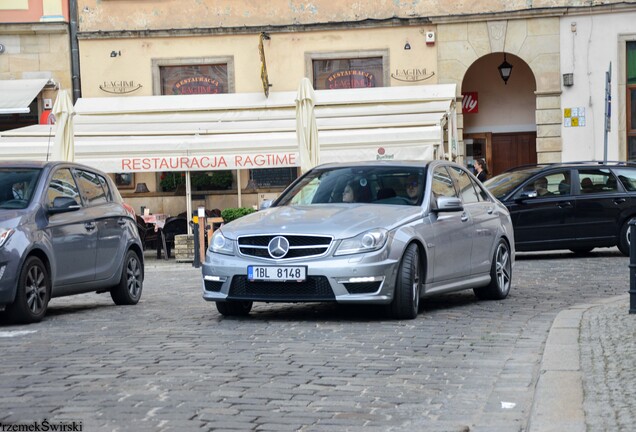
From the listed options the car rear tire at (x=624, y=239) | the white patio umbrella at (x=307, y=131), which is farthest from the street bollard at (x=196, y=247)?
the car rear tire at (x=624, y=239)

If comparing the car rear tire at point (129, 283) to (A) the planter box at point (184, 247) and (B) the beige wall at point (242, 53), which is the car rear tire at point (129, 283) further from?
(B) the beige wall at point (242, 53)

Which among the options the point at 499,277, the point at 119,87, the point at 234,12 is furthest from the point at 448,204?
the point at 119,87

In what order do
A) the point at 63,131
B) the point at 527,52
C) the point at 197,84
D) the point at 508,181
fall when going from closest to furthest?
the point at 508,181 < the point at 63,131 < the point at 527,52 < the point at 197,84

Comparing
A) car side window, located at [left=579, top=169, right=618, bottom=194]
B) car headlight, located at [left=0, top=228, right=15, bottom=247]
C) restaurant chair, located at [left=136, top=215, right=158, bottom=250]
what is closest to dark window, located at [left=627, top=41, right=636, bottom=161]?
car side window, located at [left=579, top=169, right=618, bottom=194]

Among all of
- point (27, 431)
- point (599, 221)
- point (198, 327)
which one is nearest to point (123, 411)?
point (27, 431)

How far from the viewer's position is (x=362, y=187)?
11805mm

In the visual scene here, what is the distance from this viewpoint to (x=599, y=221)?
817 inches

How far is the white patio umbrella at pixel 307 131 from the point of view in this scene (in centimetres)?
2297

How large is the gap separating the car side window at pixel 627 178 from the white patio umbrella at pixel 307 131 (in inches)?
215

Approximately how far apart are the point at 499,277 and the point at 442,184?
155 cm

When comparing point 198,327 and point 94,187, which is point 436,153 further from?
point 198,327

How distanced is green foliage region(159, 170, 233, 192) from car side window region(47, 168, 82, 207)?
18.2 meters

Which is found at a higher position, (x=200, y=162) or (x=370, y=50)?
(x=370, y=50)

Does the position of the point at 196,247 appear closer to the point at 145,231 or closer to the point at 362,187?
the point at 145,231
